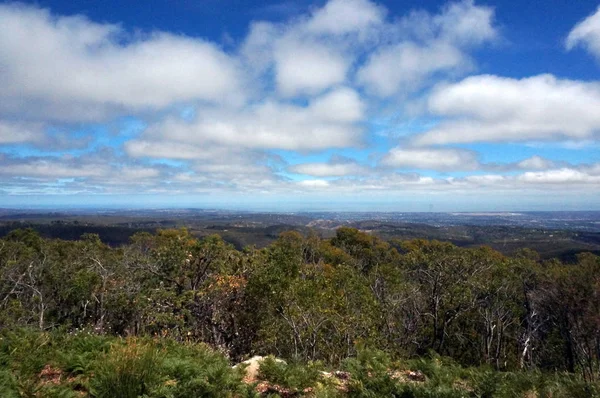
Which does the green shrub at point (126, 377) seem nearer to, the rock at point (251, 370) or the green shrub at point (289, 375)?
the rock at point (251, 370)

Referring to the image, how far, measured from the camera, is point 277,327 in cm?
1356

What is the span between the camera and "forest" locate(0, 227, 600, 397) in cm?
602

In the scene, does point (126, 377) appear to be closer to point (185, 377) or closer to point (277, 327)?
point (185, 377)

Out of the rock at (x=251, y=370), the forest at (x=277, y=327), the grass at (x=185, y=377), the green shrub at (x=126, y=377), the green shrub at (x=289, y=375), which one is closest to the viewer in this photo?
the green shrub at (x=126, y=377)

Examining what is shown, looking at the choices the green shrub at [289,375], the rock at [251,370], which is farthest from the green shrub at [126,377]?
the green shrub at [289,375]

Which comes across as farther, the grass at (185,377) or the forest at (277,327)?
the forest at (277,327)

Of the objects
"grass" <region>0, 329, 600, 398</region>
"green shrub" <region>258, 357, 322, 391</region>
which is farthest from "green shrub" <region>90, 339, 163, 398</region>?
"green shrub" <region>258, 357, 322, 391</region>

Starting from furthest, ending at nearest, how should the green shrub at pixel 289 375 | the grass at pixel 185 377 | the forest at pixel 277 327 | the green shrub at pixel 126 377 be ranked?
1. the green shrub at pixel 289 375
2. the forest at pixel 277 327
3. the grass at pixel 185 377
4. the green shrub at pixel 126 377

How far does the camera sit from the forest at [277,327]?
602cm

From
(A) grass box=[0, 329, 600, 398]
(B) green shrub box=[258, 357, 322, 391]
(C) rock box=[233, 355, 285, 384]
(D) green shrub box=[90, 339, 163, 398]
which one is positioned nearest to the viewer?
(D) green shrub box=[90, 339, 163, 398]

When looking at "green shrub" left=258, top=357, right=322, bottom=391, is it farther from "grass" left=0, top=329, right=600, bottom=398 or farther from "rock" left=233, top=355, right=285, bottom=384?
"rock" left=233, top=355, right=285, bottom=384

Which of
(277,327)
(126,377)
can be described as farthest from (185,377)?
(277,327)

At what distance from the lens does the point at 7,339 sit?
23.4ft

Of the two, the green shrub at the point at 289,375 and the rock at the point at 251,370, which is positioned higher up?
the green shrub at the point at 289,375
